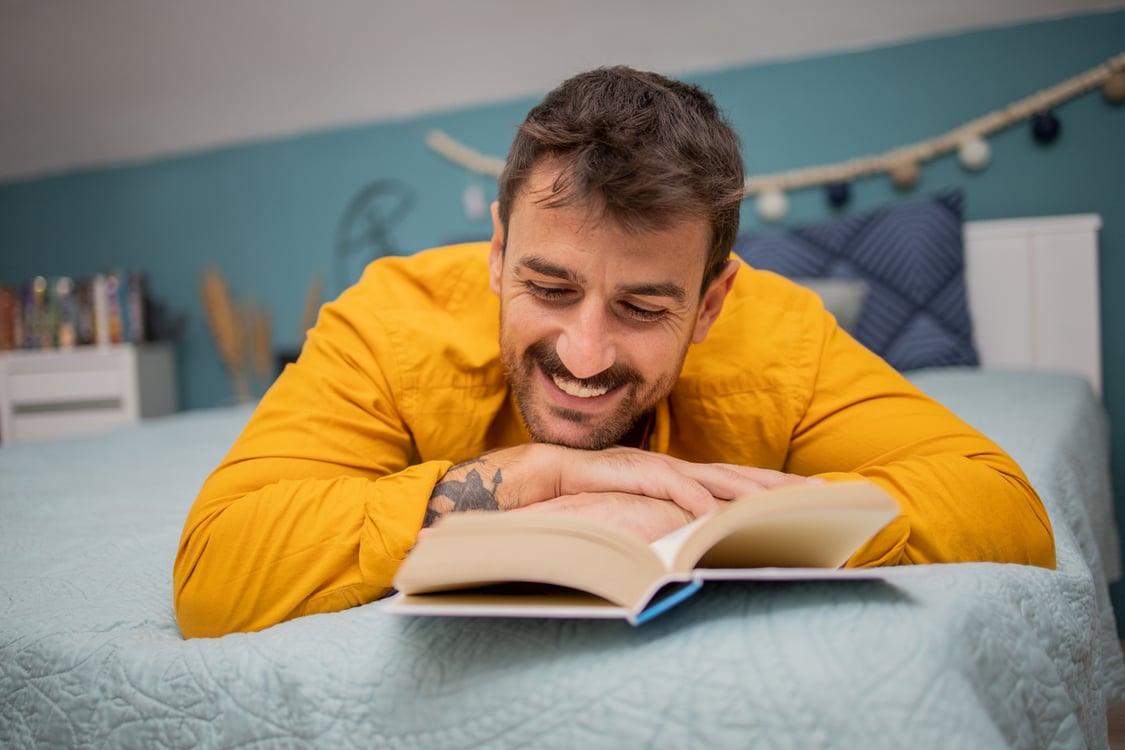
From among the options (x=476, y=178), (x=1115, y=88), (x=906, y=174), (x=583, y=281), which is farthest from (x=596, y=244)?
(x=476, y=178)

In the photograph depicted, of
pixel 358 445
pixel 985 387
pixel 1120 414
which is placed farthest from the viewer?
pixel 1120 414

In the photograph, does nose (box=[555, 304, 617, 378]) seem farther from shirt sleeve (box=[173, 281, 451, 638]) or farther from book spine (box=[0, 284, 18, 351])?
book spine (box=[0, 284, 18, 351])

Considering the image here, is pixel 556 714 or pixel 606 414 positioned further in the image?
pixel 606 414

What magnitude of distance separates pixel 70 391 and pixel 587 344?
327cm

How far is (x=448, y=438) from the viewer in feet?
3.39

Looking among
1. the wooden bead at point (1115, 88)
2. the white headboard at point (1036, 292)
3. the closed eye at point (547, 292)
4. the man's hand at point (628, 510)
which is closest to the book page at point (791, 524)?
the man's hand at point (628, 510)

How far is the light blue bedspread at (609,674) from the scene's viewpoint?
479 mm

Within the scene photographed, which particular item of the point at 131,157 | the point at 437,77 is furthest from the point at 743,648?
the point at 131,157

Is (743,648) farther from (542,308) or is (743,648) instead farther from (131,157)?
(131,157)

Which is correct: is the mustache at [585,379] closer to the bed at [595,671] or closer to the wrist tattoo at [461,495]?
the wrist tattoo at [461,495]

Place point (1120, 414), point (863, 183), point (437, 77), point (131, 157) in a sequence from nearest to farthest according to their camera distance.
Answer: point (1120, 414) → point (863, 183) → point (437, 77) → point (131, 157)

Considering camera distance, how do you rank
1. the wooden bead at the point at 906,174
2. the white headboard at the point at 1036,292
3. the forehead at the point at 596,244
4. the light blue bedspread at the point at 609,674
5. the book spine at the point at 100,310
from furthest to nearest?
1. the book spine at the point at 100,310
2. the wooden bead at the point at 906,174
3. the white headboard at the point at 1036,292
4. the forehead at the point at 596,244
5. the light blue bedspread at the point at 609,674

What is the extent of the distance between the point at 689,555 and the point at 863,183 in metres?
2.57

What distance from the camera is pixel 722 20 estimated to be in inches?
112
